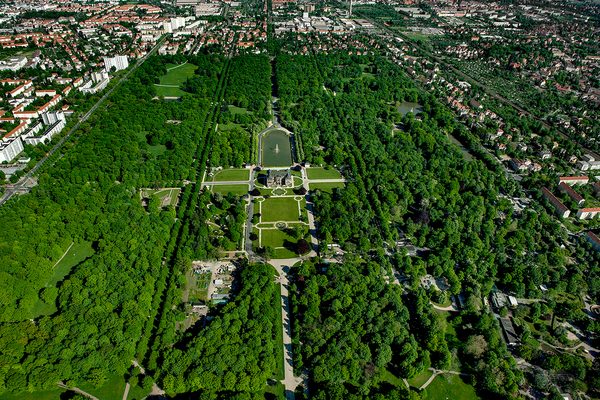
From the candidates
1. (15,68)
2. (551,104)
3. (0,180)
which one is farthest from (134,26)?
(551,104)

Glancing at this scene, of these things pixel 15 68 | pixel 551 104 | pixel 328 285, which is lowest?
pixel 328 285

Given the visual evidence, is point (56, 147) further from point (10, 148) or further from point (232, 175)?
point (232, 175)

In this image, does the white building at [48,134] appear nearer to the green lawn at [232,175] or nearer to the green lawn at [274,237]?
the green lawn at [232,175]

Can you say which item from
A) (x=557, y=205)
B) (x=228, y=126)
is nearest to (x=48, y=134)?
(x=228, y=126)

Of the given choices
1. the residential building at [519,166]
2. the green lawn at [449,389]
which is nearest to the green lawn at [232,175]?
the green lawn at [449,389]

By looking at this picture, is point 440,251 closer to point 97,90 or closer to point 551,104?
point 551,104

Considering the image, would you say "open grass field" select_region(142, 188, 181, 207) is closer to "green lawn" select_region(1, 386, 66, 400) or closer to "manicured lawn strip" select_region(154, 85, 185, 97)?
"green lawn" select_region(1, 386, 66, 400)
